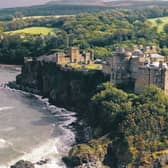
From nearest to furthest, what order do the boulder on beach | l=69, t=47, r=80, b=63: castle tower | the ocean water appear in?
the boulder on beach < the ocean water < l=69, t=47, r=80, b=63: castle tower

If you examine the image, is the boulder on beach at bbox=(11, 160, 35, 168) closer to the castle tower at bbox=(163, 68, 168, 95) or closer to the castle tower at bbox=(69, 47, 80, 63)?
the castle tower at bbox=(163, 68, 168, 95)

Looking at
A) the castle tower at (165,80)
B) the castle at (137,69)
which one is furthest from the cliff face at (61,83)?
the castle tower at (165,80)

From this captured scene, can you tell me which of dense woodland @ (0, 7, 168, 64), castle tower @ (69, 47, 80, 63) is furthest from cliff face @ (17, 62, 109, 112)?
dense woodland @ (0, 7, 168, 64)

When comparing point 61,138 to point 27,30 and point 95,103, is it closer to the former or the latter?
point 95,103

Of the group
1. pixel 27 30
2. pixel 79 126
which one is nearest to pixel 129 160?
pixel 79 126

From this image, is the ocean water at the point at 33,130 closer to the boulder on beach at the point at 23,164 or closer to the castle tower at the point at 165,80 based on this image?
the boulder on beach at the point at 23,164

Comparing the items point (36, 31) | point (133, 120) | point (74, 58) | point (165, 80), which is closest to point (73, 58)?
point (74, 58)
